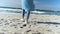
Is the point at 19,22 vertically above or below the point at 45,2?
below

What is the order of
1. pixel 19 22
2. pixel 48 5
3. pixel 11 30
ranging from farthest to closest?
pixel 48 5 → pixel 19 22 → pixel 11 30

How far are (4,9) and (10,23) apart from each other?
4.66 feet

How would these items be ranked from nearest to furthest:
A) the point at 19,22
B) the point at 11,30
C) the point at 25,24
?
the point at 11,30
the point at 25,24
the point at 19,22

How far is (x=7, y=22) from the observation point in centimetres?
348

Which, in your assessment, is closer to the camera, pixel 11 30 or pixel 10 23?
pixel 11 30

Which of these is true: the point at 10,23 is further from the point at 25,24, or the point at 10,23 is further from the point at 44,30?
the point at 44,30

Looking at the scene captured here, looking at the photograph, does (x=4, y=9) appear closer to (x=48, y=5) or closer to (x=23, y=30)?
(x=48, y=5)

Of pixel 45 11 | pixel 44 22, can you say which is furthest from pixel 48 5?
pixel 44 22

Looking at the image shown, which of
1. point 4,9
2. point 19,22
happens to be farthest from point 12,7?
point 19,22

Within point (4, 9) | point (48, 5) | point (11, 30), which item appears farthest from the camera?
point (48, 5)

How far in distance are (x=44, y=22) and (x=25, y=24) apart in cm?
60

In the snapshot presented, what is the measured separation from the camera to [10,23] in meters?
3.41

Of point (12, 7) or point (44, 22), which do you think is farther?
point (12, 7)

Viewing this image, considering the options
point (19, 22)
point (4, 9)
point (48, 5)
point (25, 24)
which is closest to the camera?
point (25, 24)
